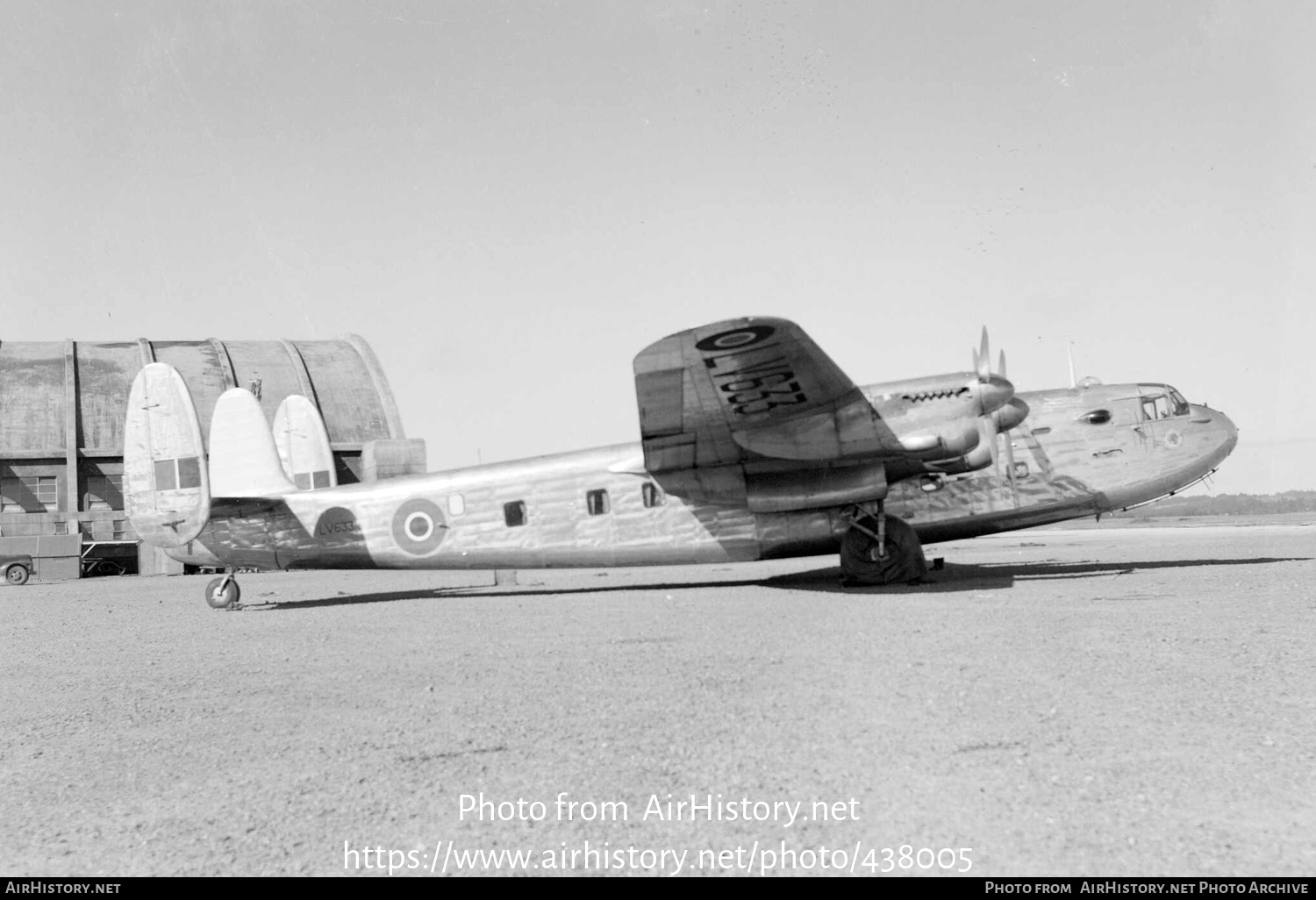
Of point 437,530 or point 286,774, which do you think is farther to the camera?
point 437,530

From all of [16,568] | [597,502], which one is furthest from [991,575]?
[16,568]

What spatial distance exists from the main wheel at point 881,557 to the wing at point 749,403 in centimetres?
141

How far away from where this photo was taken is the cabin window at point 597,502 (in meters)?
15.4

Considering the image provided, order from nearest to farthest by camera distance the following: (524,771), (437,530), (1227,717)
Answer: (524,771) < (1227,717) < (437,530)

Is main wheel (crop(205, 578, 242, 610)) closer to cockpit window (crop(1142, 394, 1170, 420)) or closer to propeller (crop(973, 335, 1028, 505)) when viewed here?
propeller (crop(973, 335, 1028, 505))

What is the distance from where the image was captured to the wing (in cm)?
1165

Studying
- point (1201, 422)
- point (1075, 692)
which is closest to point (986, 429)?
Result: point (1201, 422)

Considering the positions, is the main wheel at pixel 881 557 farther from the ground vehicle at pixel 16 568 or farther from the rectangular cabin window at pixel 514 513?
the ground vehicle at pixel 16 568

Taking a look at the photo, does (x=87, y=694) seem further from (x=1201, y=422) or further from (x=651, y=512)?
(x=1201, y=422)

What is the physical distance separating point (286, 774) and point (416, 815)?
1083 millimetres

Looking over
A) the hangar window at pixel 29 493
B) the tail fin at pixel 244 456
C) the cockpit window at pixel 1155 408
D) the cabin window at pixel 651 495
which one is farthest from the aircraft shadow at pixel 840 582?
the hangar window at pixel 29 493

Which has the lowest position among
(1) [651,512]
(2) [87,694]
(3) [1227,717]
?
(3) [1227,717]

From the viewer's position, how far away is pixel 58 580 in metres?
33.3
